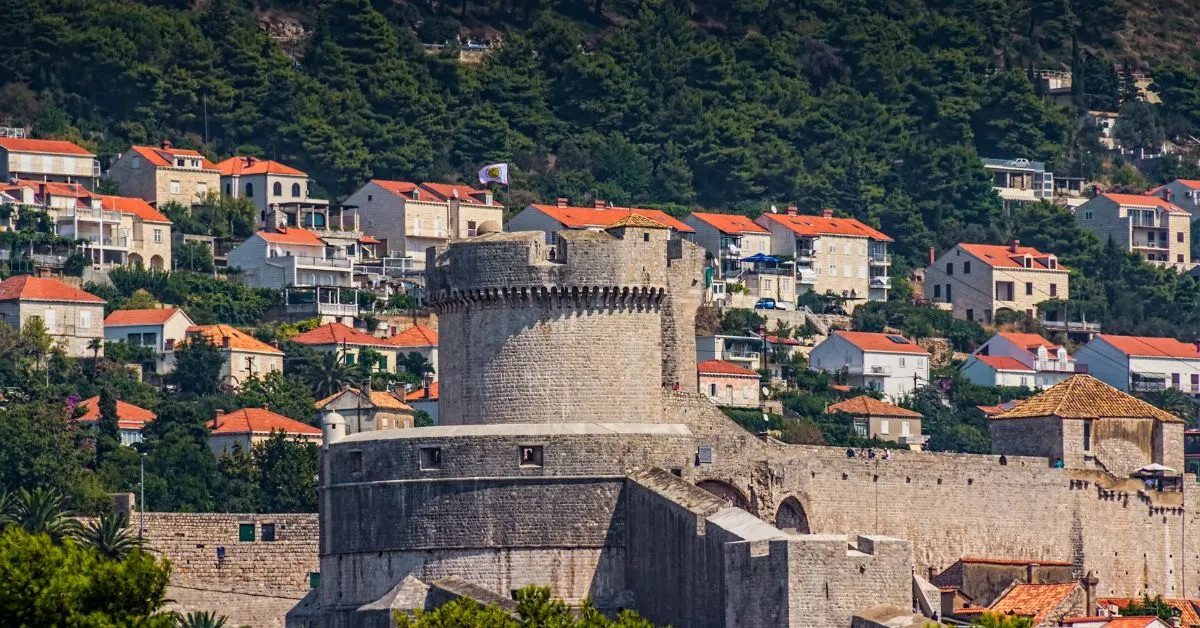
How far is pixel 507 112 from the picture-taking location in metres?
187

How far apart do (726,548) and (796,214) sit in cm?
11900

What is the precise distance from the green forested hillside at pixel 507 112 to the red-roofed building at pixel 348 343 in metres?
29.4

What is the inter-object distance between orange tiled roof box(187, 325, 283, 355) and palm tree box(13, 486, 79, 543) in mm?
52677

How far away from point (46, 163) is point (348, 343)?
29.8m

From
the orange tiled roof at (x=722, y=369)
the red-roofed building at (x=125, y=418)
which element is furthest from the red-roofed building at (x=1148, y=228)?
the red-roofed building at (x=125, y=418)

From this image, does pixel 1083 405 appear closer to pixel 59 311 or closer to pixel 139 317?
pixel 139 317

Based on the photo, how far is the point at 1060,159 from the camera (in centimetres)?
19988

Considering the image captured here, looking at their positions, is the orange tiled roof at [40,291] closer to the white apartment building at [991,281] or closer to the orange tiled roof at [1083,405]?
the white apartment building at [991,281]

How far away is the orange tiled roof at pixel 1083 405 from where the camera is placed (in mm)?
88375

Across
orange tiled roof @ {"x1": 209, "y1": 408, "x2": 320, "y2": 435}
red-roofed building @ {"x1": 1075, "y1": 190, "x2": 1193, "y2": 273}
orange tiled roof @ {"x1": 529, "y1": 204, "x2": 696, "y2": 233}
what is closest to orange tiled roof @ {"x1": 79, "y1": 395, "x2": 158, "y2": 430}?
orange tiled roof @ {"x1": 209, "y1": 408, "x2": 320, "y2": 435}

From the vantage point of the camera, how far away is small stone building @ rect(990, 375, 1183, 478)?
87.7m

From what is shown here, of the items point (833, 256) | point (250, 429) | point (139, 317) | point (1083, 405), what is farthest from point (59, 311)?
point (1083, 405)

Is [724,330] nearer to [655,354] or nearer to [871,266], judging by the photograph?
[871,266]

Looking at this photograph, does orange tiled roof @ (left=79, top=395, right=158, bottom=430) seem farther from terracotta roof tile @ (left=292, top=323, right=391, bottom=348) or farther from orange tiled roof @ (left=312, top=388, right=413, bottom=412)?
terracotta roof tile @ (left=292, top=323, right=391, bottom=348)
